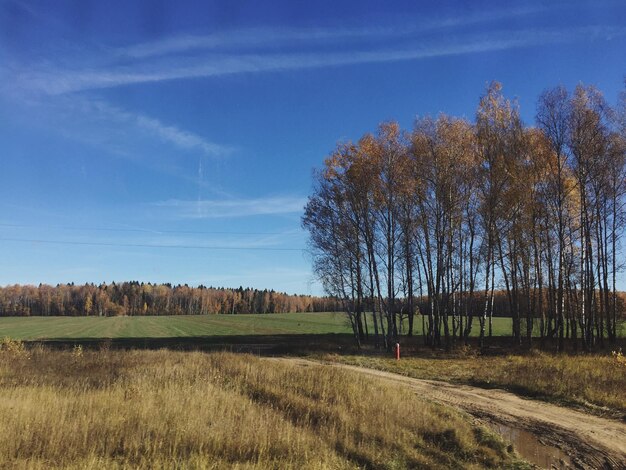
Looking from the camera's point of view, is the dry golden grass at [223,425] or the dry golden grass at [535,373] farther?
the dry golden grass at [535,373]

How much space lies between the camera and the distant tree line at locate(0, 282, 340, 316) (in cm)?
16875

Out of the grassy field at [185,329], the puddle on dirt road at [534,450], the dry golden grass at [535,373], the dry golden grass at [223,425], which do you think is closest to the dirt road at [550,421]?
the puddle on dirt road at [534,450]

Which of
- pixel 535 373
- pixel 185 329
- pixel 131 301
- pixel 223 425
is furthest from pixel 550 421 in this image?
pixel 131 301

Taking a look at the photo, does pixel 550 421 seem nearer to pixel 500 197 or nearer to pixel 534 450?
pixel 534 450

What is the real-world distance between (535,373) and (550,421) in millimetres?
6483

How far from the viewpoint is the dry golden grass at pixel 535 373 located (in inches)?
533

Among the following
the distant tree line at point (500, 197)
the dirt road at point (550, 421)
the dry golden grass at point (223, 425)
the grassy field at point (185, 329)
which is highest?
the distant tree line at point (500, 197)

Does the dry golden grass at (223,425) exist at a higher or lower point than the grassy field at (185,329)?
higher

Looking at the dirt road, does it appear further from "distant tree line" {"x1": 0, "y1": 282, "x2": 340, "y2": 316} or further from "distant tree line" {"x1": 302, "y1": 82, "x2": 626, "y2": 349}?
"distant tree line" {"x1": 0, "y1": 282, "x2": 340, "y2": 316}

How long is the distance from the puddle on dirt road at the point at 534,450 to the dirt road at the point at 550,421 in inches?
5.2

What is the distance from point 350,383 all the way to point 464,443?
4985 millimetres

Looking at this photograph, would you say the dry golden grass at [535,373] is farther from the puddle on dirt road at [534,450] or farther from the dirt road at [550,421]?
the puddle on dirt road at [534,450]

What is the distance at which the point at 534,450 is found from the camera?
29.7 feet

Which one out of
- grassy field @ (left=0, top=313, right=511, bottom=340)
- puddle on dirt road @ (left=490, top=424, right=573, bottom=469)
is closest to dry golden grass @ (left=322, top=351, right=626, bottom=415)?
puddle on dirt road @ (left=490, top=424, right=573, bottom=469)
